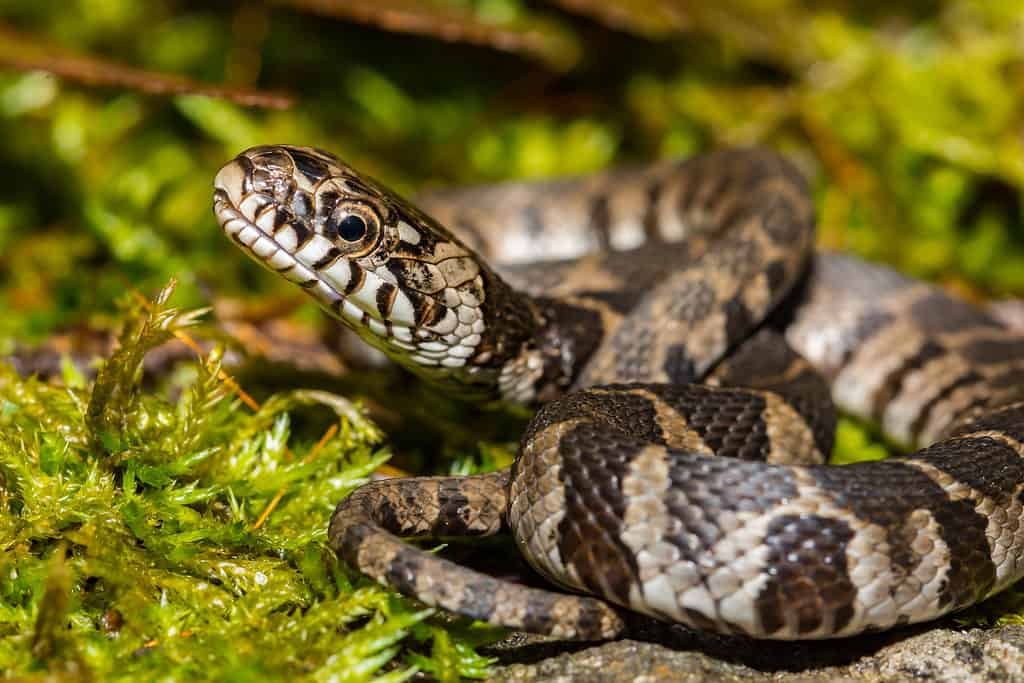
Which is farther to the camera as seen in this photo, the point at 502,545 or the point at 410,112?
the point at 410,112

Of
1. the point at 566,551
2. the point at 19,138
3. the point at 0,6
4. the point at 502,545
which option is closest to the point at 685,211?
the point at 502,545

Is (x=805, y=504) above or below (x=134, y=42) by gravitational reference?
below

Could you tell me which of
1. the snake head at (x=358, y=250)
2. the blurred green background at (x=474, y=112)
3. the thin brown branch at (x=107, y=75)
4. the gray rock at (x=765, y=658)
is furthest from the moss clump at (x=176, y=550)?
the thin brown branch at (x=107, y=75)

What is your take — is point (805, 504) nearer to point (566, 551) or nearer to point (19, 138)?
point (566, 551)

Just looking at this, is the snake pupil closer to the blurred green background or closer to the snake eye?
the snake eye

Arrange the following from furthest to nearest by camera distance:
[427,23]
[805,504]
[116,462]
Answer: [427,23] < [116,462] < [805,504]

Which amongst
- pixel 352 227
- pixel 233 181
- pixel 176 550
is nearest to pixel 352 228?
pixel 352 227

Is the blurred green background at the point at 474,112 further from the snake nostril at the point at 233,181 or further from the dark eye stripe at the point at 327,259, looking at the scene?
the dark eye stripe at the point at 327,259
